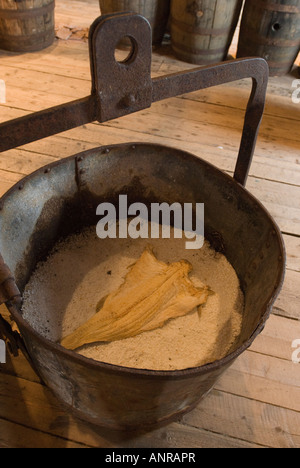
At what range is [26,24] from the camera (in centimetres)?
295

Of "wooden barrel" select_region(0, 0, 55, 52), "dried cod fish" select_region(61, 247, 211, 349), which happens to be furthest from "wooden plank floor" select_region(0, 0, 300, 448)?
"dried cod fish" select_region(61, 247, 211, 349)

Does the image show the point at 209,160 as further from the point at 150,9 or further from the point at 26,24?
the point at 26,24

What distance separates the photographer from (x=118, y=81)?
0.94m

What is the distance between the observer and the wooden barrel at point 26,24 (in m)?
2.85

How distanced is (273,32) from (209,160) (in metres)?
1.29

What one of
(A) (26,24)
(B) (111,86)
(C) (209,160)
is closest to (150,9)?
(A) (26,24)

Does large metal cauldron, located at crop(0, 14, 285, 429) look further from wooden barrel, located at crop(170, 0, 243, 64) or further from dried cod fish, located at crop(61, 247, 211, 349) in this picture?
wooden barrel, located at crop(170, 0, 243, 64)

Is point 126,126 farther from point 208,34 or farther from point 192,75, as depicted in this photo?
point 192,75

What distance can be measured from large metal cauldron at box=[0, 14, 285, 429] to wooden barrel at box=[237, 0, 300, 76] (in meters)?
1.84

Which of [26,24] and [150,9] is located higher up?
[150,9]

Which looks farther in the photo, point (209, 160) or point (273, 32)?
point (273, 32)

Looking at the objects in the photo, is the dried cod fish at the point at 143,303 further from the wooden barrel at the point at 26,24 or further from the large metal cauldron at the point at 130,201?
the wooden barrel at the point at 26,24

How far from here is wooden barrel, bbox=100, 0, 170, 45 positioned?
2.96 metres
